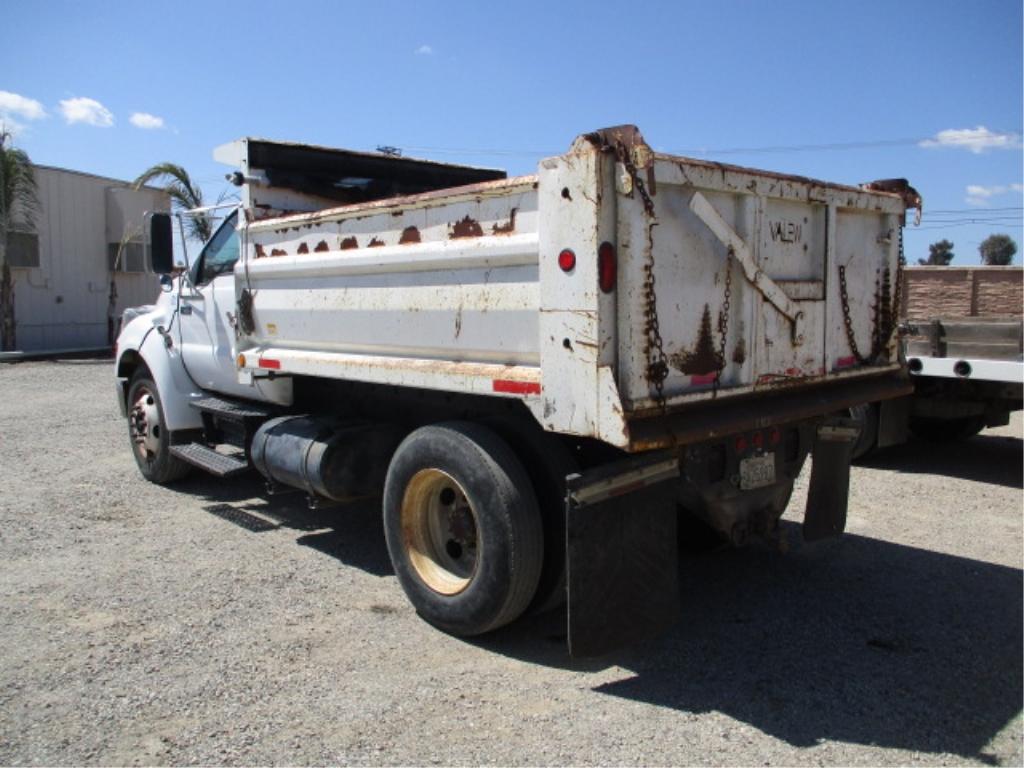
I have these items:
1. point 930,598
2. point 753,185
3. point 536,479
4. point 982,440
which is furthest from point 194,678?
point 982,440

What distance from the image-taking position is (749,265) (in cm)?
405

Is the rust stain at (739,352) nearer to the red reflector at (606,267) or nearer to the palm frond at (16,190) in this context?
the red reflector at (606,267)

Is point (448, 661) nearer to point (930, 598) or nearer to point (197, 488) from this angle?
point (930, 598)

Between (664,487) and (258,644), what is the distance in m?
2.17

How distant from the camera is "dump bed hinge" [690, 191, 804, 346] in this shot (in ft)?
12.5

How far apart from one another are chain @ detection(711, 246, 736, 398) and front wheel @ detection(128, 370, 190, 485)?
5.09 meters

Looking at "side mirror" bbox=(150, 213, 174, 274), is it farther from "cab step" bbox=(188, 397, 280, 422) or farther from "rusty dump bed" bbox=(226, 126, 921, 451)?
"rusty dump bed" bbox=(226, 126, 921, 451)

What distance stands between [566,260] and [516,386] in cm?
67

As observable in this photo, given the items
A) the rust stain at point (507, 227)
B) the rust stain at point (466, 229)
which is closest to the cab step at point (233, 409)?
the rust stain at point (466, 229)

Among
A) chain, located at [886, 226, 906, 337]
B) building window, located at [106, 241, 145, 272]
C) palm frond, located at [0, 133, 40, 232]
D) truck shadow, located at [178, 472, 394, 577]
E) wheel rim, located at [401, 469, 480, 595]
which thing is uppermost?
palm frond, located at [0, 133, 40, 232]

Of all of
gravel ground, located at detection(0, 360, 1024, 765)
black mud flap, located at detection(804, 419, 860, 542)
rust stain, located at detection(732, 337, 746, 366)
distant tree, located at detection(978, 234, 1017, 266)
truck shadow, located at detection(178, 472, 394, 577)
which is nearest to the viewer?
gravel ground, located at detection(0, 360, 1024, 765)

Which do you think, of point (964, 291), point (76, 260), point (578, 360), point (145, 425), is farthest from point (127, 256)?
point (578, 360)

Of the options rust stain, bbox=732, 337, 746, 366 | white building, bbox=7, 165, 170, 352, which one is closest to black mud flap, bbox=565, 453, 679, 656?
rust stain, bbox=732, 337, 746, 366

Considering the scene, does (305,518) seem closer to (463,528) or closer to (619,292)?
(463,528)
